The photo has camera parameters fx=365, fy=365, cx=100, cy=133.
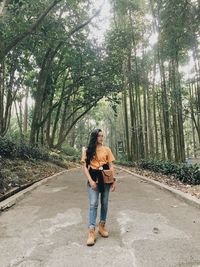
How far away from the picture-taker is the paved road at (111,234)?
4582 mm

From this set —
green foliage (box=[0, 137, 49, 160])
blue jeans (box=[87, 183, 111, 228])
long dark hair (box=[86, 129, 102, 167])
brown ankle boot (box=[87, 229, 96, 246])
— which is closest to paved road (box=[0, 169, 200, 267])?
brown ankle boot (box=[87, 229, 96, 246])

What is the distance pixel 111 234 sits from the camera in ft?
19.0

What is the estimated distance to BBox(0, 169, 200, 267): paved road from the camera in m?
4.58

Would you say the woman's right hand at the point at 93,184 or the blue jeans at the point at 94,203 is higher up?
the woman's right hand at the point at 93,184

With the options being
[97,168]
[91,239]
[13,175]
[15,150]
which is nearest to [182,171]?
[13,175]

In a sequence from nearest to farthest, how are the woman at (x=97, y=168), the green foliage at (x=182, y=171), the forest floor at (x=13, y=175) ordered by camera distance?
the woman at (x=97, y=168)
the forest floor at (x=13, y=175)
the green foliage at (x=182, y=171)

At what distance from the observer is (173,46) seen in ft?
59.2

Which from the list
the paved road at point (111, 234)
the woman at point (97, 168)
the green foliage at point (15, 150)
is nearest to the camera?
the paved road at point (111, 234)

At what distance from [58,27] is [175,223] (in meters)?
8.70

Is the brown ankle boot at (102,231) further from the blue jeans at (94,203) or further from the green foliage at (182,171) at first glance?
the green foliage at (182,171)

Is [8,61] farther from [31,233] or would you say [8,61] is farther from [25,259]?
[25,259]

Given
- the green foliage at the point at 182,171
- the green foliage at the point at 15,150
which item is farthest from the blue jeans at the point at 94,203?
the green foliage at the point at 15,150

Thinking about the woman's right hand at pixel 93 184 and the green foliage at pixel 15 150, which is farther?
the green foliage at pixel 15 150

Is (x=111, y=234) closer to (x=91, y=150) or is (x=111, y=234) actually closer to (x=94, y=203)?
(x=94, y=203)
